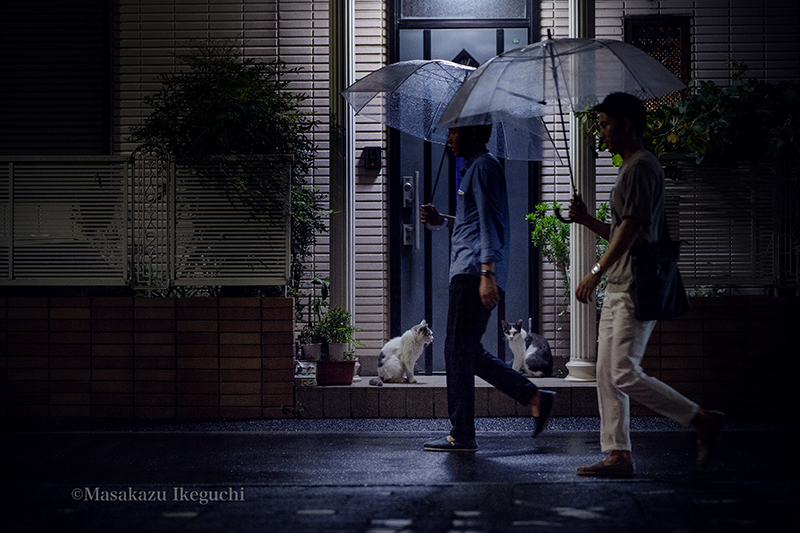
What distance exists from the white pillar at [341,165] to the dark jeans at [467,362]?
6.27 feet

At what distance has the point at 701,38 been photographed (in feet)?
23.5

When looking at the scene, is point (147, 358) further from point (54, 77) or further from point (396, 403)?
point (54, 77)

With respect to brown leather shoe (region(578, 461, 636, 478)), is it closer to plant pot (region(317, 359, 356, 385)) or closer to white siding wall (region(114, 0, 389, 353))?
plant pot (region(317, 359, 356, 385))

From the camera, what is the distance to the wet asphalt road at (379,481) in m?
3.03

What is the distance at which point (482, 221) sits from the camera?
425 centimetres

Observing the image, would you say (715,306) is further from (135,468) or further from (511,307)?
(135,468)

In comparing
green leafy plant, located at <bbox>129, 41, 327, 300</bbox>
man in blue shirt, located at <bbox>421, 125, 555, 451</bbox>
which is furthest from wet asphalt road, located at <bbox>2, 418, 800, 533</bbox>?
green leafy plant, located at <bbox>129, 41, 327, 300</bbox>

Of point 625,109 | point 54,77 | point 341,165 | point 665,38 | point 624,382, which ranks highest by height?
point 665,38

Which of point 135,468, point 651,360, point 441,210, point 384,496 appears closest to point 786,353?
point 651,360

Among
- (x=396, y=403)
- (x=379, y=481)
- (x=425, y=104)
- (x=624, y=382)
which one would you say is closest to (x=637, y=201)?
(x=624, y=382)

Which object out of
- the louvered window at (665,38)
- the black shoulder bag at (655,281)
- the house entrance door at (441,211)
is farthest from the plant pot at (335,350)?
the louvered window at (665,38)

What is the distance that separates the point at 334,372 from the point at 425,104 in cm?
226

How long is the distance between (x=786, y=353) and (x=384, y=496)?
3.83 meters

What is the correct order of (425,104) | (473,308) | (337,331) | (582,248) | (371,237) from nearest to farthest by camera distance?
(473,308)
(425,104)
(337,331)
(582,248)
(371,237)
